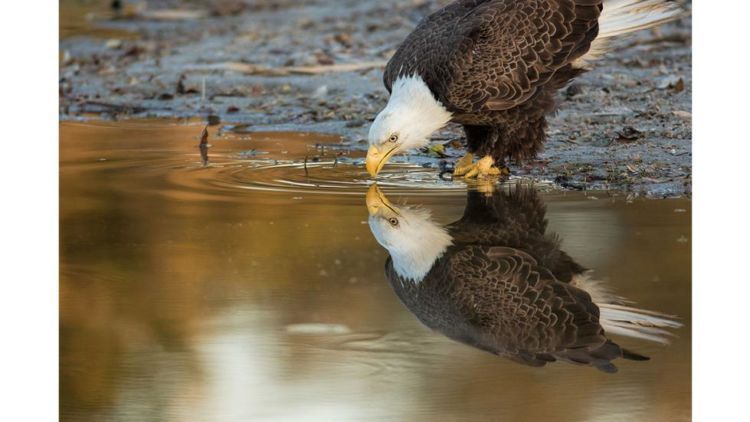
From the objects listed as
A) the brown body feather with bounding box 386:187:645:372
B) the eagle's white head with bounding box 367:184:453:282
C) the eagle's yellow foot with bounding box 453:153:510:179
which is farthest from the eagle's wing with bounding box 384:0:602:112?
the brown body feather with bounding box 386:187:645:372

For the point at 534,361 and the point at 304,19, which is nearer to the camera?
the point at 534,361

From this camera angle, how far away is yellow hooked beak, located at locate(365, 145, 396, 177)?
6.59 metres

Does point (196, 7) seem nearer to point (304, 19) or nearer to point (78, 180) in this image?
point (304, 19)

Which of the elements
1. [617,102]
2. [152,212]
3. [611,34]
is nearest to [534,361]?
[152,212]

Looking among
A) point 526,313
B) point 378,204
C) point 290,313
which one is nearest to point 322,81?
point 378,204

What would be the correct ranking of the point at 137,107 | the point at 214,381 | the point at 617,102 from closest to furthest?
the point at 214,381 < the point at 617,102 < the point at 137,107

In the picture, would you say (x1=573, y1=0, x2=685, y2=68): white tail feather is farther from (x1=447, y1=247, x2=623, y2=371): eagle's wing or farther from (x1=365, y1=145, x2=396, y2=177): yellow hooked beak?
(x1=447, y1=247, x2=623, y2=371): eagle's wing

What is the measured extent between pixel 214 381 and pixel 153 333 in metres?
0.56

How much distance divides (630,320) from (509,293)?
464 millimetres

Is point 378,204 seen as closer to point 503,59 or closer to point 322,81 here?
point 503,59

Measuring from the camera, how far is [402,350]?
4309mm

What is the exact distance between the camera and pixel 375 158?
6.59 m

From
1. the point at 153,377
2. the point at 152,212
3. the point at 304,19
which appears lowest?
the point at 153,377

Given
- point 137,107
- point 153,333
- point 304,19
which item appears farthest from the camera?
point 304,19
